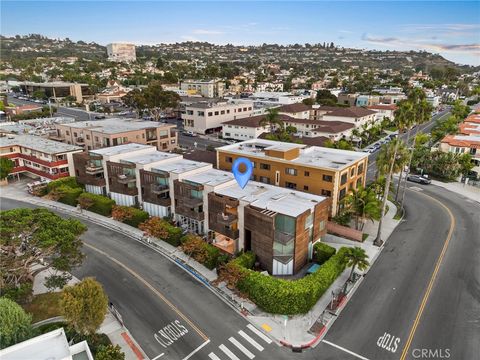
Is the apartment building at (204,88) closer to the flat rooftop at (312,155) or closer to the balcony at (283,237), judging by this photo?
the flat rooftop at (312,155)

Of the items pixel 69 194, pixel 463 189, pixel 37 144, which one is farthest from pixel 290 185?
pixel 37 144

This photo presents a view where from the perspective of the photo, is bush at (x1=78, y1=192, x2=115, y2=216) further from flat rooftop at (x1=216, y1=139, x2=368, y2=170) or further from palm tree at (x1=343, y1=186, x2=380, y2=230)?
palm tree at (x1=343, y1=186, x2=380, y2=230)

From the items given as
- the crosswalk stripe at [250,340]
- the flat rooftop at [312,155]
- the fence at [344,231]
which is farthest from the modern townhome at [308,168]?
the crosswalk stripe at [250,340]

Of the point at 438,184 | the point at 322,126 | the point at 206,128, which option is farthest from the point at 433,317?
the point at 206,128

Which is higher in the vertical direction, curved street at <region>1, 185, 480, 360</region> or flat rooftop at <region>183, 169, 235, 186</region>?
flat rooftop at <region>183, 169, 235, 186</region>

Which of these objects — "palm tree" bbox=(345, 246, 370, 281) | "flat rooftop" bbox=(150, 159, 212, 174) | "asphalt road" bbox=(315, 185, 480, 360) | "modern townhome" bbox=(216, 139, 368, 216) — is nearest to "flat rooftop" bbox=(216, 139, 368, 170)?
"modern townhome" bbox=(216, 139, 368, 216)

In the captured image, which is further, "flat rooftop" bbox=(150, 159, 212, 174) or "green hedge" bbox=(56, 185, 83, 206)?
"green hedge" bbox=(56, 185, 83, 206)

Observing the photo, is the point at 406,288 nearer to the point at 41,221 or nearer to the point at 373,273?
the point at 373,273
